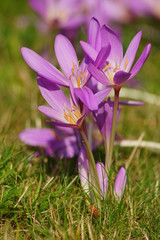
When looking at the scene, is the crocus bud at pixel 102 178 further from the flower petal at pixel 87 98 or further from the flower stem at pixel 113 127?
the flower petal at pixel 87 98

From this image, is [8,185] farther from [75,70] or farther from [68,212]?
[75,70]

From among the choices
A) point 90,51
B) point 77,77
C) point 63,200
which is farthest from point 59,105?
point 63,200

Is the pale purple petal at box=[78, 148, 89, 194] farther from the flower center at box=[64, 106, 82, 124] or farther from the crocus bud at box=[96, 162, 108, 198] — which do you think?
the flower center at box=[64, 106, 82, 124]

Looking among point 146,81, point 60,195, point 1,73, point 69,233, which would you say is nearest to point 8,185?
point 60,195

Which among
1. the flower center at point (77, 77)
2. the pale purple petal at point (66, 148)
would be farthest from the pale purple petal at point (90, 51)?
the pale purple petal at point (66, 148)

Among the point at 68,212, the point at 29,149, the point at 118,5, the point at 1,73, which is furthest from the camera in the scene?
the point at 118,5

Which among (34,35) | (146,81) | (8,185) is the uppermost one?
(34,35)

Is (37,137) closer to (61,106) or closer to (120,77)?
(61,106)
